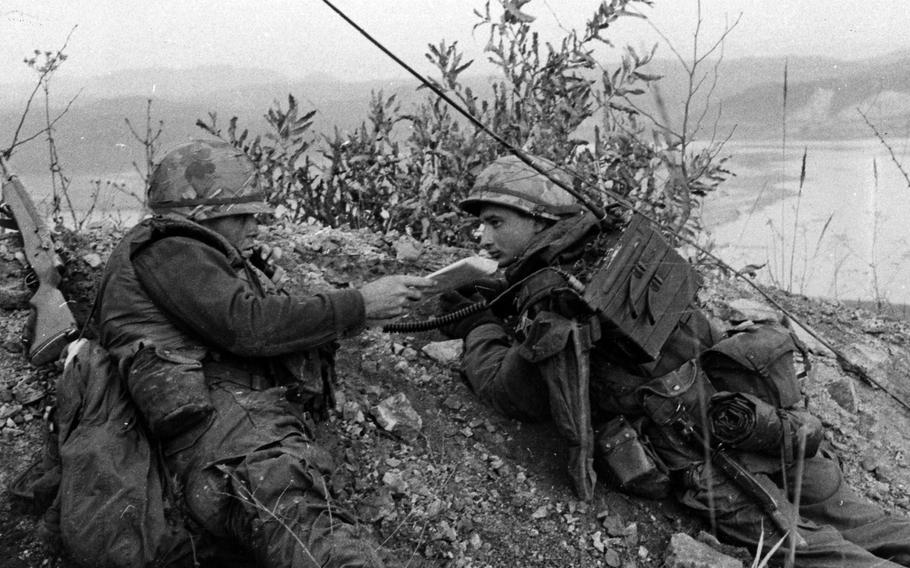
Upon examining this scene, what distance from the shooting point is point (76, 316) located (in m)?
3.90

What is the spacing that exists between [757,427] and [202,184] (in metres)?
2.26

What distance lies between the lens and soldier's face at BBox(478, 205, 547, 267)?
3.71 metres

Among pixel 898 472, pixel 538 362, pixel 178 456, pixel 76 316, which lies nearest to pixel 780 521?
pixel 538 362

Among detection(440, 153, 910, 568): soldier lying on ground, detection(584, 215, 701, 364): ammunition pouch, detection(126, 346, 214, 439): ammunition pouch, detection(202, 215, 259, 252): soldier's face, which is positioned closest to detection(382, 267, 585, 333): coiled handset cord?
detection(440, 153, 910, 568): soldier lying on ground

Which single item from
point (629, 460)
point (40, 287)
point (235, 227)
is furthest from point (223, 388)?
point (629, 460)

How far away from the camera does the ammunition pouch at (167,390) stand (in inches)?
112

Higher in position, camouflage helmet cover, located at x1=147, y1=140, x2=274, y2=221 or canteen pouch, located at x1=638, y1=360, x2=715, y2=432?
camouflage helmet cover, located at x1=147, y1=140, x2=274, y2=221

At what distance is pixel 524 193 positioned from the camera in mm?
3648

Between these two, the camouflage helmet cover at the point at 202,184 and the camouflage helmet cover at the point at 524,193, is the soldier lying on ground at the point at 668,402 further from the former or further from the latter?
the camouflage helmet cover at the point at 202,184

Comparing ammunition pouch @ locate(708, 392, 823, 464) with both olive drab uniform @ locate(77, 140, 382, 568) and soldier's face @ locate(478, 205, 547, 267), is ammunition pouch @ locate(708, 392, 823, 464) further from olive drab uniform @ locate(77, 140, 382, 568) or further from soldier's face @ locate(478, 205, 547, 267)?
olive drab uniform @ locate(77, 140, 382, 568)

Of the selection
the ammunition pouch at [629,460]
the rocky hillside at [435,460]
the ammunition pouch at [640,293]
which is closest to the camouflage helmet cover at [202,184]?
the rocky hillside at [435,460]

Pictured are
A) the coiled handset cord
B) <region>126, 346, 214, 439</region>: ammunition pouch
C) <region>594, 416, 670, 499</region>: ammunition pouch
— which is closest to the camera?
<region>126, 346, 214, 439</region>: ammunition pouch

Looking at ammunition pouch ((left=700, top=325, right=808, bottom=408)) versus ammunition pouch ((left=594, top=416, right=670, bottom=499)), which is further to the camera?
ammunition pouch ((left=700, top=325, right=808, bottom=408))

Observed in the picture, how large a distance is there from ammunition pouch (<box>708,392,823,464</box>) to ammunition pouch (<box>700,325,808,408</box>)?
106 mm
